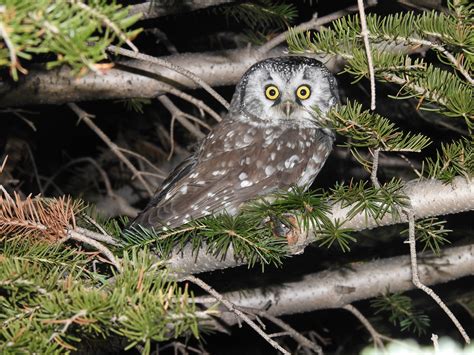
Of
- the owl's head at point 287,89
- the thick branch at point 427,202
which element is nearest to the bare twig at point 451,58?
the thick branch at point 427,202

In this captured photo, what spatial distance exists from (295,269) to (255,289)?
435 mm

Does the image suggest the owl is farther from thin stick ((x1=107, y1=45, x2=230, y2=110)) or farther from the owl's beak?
thin stick ((x1=107, y1=45, x2=230, y2=110))

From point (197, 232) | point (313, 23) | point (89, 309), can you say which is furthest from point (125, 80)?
point (89, 309)

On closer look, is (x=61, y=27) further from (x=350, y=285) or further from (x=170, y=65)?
(x=350, y=285)

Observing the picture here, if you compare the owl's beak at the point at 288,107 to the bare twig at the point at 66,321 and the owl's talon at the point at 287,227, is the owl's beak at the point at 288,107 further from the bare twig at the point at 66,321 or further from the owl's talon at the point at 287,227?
the bare twig at the point at 66,321

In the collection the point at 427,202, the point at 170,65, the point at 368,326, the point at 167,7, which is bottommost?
the point at 368,326

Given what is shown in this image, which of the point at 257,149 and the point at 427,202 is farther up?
the point at 427,202

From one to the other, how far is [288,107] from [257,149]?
0.91 ft

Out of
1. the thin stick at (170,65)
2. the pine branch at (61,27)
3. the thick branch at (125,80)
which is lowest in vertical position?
the thick branch at (125,80)

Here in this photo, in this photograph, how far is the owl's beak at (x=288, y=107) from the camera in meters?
3.20

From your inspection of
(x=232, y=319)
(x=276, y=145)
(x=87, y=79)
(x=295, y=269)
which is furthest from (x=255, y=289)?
(x=87, y=79)

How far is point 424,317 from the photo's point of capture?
11.4 feet

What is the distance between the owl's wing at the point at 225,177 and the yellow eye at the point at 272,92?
24 centimetres

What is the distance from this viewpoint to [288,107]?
3.20 metres
